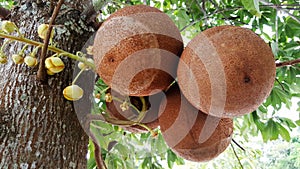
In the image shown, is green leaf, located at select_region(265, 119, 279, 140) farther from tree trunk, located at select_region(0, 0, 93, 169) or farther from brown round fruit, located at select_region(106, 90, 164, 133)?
tree trunk, located at select_region(0, 0, 93, 169)

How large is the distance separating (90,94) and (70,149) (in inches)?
8.5

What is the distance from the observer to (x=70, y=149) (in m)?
1.04

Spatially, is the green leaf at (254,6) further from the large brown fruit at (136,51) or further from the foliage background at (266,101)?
Answer: the foliage background at (266,101)

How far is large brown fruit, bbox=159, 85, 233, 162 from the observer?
1.06 metres

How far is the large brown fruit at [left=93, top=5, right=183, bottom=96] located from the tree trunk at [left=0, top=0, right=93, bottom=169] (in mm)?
186

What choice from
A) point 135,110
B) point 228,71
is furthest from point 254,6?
point 135,110

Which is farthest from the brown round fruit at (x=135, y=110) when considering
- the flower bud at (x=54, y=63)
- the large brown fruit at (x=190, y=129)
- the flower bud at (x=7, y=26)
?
the flower bud at (x=7, y=26)

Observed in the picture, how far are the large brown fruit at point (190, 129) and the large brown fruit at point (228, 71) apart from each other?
147 mm

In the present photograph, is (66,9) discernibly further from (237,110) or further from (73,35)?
(237,110)

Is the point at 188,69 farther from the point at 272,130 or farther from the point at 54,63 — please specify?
the point at 272,130

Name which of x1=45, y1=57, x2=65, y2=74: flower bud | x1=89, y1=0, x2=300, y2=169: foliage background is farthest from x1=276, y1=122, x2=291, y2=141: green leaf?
x1=45, y1=57, x2=65, y2=74: flower bud

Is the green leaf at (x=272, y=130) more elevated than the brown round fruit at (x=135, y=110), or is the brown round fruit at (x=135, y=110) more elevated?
the brown round fruit at (x=135, y=110)

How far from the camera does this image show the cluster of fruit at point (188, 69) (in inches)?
33.8

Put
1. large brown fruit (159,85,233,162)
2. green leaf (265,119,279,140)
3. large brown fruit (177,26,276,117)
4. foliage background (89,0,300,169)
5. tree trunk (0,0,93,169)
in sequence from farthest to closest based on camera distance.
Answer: green leaf (265,119,279,140)
foliage background (89,0,300,169)
large brown fruit (159,85,233,162)
tree trunk (0,0,93,169)
large brown fruit (177,26,276,117)
